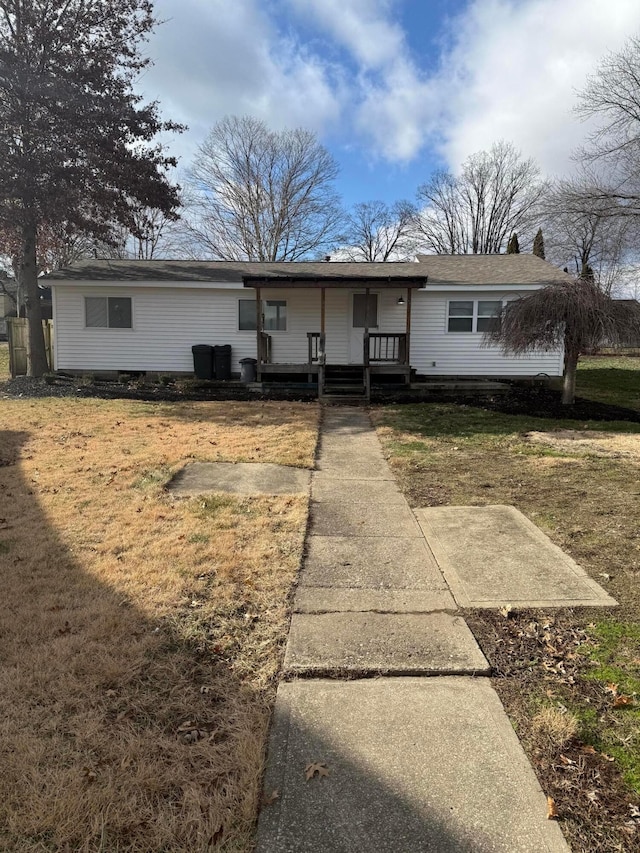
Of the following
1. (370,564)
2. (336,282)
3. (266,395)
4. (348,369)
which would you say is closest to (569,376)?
(348,369)

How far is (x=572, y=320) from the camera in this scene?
10.1m

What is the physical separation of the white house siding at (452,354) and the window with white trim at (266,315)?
384 cm

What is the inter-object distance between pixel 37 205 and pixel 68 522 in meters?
12.3

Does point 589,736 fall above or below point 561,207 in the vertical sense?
below

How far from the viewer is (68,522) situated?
4.45 m

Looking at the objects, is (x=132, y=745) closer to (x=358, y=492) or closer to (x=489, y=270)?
(x=358, y=492)

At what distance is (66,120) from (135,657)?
14615 mm

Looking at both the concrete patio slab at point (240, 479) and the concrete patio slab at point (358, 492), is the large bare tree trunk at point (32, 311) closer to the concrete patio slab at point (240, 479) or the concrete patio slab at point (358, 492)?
the concrete patio slab at point (240, 479)

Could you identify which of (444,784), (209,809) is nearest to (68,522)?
(209,809)

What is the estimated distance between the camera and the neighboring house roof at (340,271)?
14695mm

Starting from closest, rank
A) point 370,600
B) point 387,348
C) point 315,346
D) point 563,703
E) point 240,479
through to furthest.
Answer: point 563,703
point 370,600
point 240,479
point 387,348
point 315,346

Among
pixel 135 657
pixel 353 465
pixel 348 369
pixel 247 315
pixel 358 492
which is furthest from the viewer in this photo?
pixel 247 315

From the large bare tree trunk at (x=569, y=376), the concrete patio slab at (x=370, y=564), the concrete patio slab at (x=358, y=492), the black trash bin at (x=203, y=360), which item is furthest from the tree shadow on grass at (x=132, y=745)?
the black trash bin at (x=203, y=360)

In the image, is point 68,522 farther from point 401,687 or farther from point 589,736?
point 589,736
